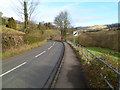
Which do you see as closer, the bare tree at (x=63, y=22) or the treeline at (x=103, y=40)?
the treeline at (x=103, y=40)

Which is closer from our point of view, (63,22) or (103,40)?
(103,40)

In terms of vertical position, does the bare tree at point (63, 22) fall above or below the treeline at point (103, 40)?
above

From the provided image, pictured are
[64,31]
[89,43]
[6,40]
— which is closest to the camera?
[6,40]

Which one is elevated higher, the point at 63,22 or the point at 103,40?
the point at 63,22

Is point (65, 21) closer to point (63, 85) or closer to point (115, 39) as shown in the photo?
point (115, 39)

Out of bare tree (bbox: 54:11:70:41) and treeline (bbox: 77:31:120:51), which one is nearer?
treeline (bbox: 77:31:120:51)

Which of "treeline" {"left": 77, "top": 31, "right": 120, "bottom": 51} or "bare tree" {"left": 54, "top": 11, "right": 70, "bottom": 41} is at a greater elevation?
"bare tree" {"left": 54, "top": 11, "right": 70, "bottom": 41}

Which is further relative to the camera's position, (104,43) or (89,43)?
(89,43)

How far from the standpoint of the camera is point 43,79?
6449mm

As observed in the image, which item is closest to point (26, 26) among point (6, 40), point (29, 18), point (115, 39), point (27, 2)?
point (29, 18)

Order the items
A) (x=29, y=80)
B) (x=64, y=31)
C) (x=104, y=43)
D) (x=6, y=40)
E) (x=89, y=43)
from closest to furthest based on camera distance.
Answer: (x=29, y=80) < (x=6, y=40) < (x=104, y=43) < (x=89, y=43) < (x=64, y=31)

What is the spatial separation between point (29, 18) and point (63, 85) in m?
28.2

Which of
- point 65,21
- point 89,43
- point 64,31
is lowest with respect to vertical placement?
point 89,43

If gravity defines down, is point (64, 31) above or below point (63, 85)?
above
